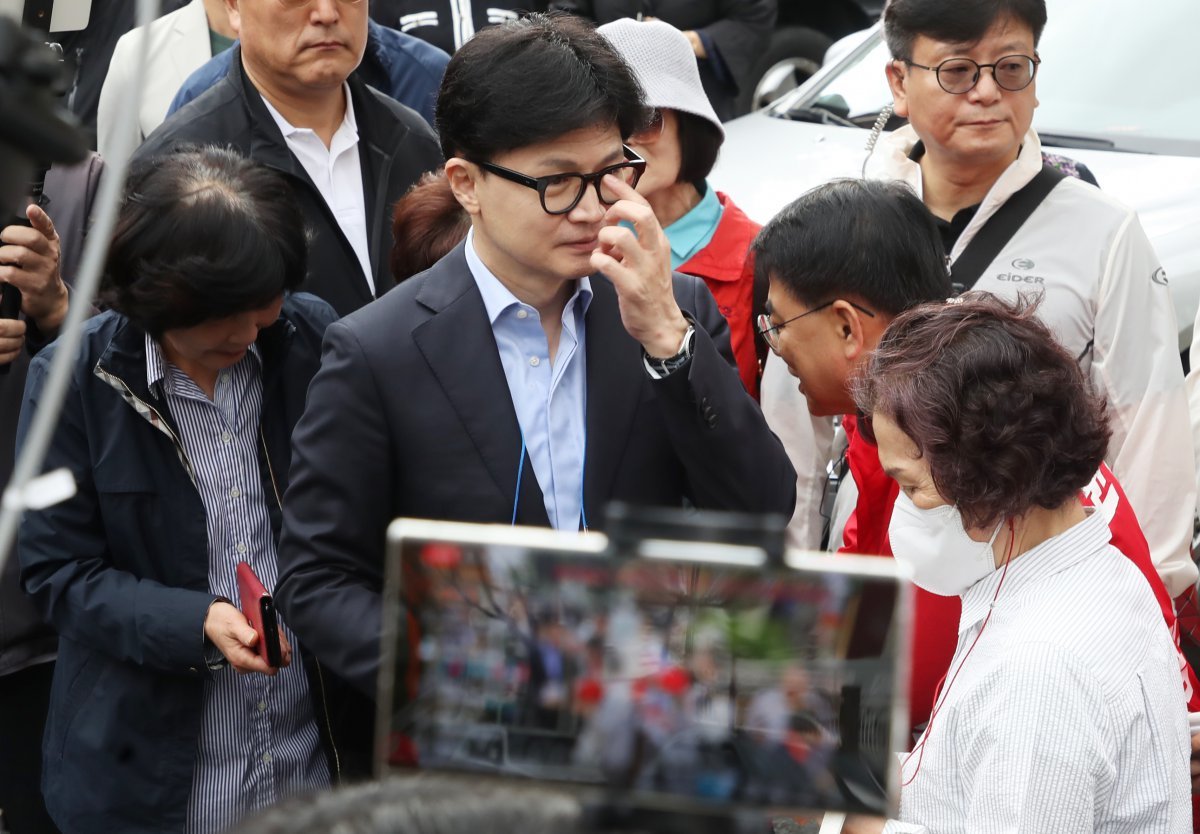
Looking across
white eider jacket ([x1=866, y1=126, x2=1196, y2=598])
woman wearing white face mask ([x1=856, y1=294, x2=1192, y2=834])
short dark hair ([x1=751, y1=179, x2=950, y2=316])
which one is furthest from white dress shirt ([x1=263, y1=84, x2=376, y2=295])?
woman wearing white face mask ([x1=856, y1=294, x2=1192, y2=834])

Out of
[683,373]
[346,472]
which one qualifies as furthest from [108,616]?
[683,373]

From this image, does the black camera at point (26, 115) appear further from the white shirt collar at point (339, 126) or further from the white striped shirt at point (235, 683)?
the white shirt collar at point (339, 126)

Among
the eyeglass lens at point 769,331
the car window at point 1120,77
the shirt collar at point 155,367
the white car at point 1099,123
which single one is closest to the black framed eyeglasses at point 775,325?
the eyeglass lens at point 769,331

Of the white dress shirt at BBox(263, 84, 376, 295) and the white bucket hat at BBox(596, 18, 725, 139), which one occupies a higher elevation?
the white bucket hat at BBox(596, 18, 725, 139)

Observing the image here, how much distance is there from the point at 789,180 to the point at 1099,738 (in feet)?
11.6

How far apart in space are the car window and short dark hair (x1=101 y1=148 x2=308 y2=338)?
3185 millimetres

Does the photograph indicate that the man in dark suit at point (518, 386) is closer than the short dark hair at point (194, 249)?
Yes

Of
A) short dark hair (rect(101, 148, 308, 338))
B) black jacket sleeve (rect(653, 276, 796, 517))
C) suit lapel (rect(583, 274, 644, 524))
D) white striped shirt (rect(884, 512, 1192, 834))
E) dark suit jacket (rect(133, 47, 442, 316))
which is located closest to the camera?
white striped shirt (rect(884, 512, 1192, 834))

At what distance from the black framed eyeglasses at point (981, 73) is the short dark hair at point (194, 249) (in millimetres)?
1609

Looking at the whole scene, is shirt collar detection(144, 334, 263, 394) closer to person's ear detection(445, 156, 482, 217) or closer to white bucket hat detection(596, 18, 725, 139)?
person's ear detection(445, 156, 482, 217)

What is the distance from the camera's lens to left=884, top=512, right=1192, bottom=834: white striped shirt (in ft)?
6.54

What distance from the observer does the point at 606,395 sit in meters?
2.52

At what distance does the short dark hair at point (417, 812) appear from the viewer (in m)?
0.98

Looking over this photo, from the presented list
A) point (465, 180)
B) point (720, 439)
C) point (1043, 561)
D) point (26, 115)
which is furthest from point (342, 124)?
point (26, 115)
